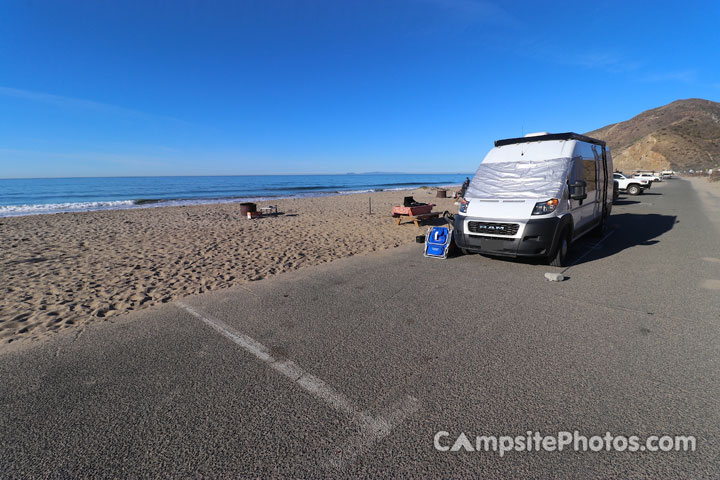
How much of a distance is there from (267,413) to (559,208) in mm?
5988

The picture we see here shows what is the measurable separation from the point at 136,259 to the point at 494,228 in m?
8.02

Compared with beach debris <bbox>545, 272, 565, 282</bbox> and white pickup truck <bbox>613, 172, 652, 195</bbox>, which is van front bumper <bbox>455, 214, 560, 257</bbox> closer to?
beach debris <bbox>545, 272, 565, 282</bbox>

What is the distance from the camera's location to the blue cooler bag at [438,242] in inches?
275

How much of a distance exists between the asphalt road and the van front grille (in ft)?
4.19

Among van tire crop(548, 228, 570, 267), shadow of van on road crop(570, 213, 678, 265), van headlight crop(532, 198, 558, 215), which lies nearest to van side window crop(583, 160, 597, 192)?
shadow of van on road crop(570, 213, 678, 265)

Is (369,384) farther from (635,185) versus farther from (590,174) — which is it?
(635,185)

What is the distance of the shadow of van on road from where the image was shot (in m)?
7.26

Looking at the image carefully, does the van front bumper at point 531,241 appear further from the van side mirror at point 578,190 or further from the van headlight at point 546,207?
the van side mirror at point 578,190

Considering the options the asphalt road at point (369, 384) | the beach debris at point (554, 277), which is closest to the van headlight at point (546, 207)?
the beach debris at point (554, 277)

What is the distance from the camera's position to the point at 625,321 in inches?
154

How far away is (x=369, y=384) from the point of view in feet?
9.29

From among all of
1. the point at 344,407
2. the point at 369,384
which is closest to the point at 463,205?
the point at 369,384

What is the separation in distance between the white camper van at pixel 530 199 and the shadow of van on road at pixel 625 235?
574 mm

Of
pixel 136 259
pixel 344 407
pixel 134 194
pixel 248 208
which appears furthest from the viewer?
pixel 134 194
